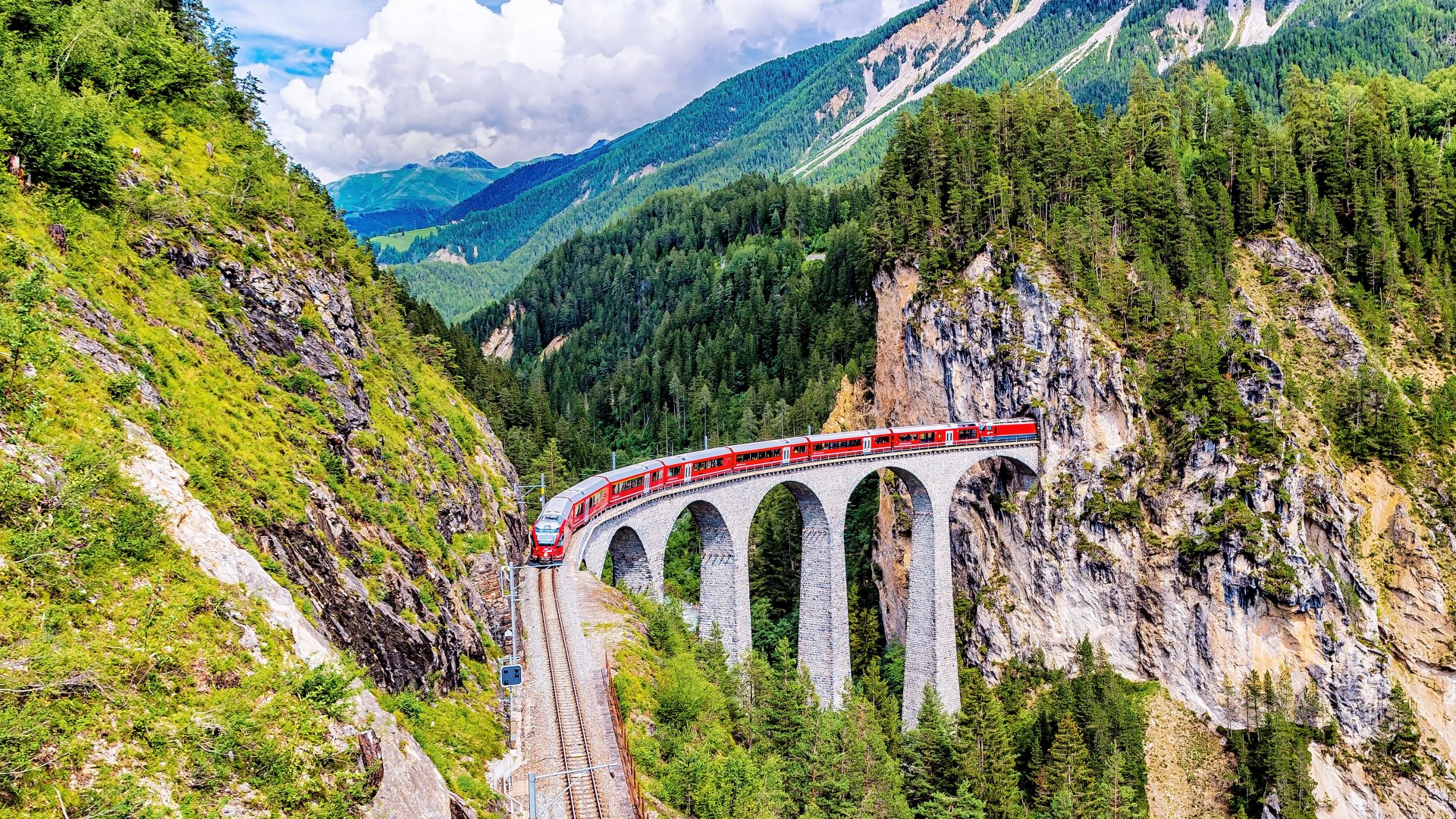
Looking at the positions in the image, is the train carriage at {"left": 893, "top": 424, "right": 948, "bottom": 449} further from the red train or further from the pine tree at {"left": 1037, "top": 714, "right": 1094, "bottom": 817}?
the pine tree at {"left": 1037, "top": 714, "right": 1094, "bottom": 817}

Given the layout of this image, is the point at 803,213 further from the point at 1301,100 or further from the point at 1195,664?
the point at 1195,664

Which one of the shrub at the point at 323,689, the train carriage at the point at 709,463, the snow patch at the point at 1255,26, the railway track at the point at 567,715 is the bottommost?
the railway track at the point at 567,715

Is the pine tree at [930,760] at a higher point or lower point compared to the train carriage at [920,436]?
lower

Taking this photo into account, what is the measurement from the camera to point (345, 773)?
11922mm

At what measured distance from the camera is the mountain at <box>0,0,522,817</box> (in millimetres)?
10922

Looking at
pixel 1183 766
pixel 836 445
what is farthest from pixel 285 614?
pixel 1183 766

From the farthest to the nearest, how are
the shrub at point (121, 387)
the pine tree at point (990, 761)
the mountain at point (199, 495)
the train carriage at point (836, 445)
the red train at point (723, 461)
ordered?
the train carriage at point (836, 445)
the pine tree at point (990, 761)
the red train at point (723, 461)
the shrub at point (121, 387)
the mountain at point (199, 495)

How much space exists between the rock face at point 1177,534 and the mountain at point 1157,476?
0.18 m

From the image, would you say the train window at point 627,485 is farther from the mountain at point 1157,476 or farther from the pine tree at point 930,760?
the pine tree at point 930,760

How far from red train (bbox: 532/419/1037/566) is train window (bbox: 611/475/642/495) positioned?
0.04m

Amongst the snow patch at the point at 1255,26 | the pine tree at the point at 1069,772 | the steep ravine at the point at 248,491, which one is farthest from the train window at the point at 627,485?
the snow patch at the point at 1255,26

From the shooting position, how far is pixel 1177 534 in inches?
2087

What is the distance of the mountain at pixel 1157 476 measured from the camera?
45312mm

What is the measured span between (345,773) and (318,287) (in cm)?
2353
